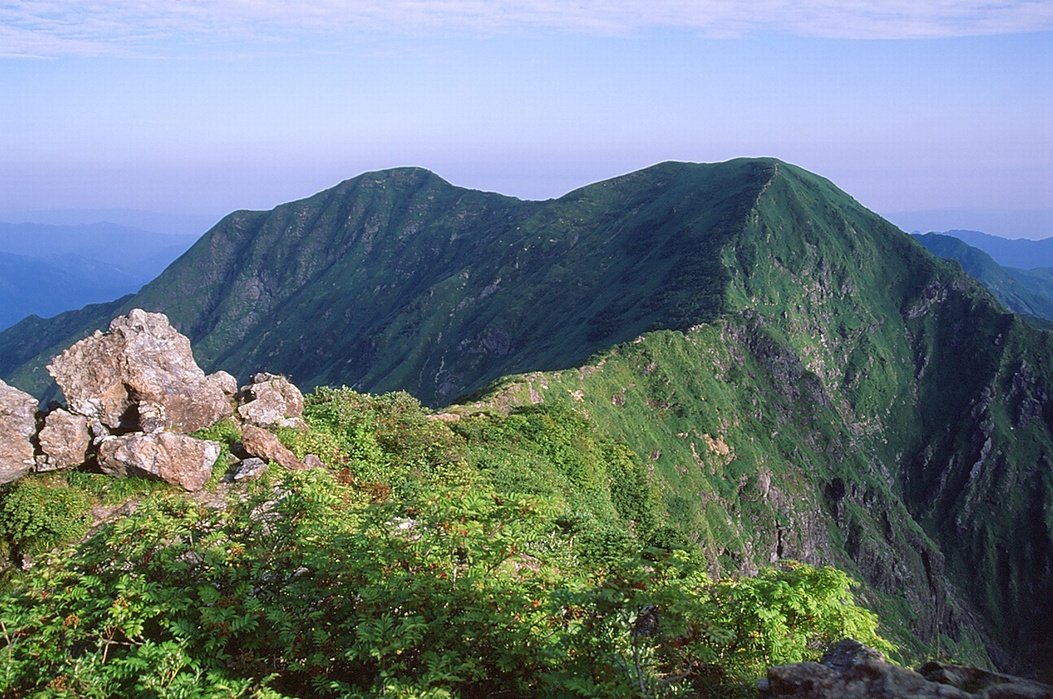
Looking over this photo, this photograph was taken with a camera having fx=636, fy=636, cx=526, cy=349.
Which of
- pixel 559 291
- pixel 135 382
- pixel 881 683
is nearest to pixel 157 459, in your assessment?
pixel 135 382

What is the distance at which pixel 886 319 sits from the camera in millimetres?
132000

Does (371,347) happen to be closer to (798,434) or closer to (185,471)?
(798,434)

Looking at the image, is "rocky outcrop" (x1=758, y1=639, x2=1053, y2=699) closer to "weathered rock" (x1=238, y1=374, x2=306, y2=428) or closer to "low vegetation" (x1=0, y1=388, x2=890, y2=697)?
"low vegetation" (x1=0, y1=388, x2=890, y2=697)

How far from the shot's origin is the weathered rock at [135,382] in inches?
848

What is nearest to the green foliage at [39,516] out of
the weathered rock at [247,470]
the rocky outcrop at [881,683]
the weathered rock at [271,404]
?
the weathered rock at [247,470]

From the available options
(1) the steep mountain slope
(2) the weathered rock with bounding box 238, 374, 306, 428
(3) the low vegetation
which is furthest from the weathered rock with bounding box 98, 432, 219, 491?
(1) the steep mountain slope

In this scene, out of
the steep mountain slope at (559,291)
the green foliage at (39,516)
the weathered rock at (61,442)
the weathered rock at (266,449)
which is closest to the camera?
the green foliage at (39,516)

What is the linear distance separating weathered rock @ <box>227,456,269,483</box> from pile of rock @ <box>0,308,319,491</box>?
2.2 inches

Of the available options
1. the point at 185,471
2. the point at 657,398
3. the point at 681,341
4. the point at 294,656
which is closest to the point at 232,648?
the point at 294,656

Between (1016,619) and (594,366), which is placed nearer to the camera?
(594,366)

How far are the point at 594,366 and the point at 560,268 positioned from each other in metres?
88.4

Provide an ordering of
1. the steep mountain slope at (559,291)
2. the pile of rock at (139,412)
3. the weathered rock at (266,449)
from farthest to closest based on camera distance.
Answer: the steep mountain slope at (559,291)
the weathered rock at (266,449)
the pile of rock at (139,412)

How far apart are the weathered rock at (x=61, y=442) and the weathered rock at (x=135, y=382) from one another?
1.13 m

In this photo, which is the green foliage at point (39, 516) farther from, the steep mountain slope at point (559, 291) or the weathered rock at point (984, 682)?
the steep mountain slope at point (559, 291)
